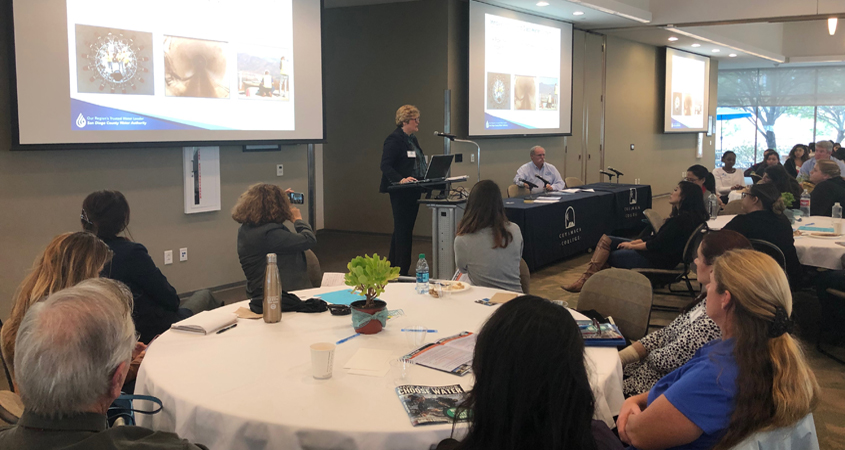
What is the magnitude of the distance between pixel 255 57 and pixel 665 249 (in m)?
3.88

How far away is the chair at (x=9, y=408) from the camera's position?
78.1 inches

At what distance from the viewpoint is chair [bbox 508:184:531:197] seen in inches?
309

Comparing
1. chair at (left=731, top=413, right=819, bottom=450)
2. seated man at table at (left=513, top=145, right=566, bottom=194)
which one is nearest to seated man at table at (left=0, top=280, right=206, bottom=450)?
chair at (left=731, top=413, right=819, bottom=450)

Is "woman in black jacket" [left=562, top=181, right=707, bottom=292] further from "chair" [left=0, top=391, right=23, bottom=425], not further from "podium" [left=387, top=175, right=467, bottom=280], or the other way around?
"chair" [left=0, top=391, right=23, bottom=425]

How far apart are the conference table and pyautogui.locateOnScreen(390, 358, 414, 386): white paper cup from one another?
397 centimetres

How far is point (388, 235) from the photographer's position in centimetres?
894

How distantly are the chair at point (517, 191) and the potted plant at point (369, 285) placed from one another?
5.40 metres

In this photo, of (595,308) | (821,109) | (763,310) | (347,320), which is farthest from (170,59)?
(821,109)

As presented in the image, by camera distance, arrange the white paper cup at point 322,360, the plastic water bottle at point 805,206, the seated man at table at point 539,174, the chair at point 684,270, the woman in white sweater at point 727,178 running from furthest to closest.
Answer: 1. the woman in white sweater at point 727,178
2. the seated man at table at point 539,174
3. the plastic water bottle at point 805,206
4. the chair at point 684,270
5. the white paper cup at point 322,360

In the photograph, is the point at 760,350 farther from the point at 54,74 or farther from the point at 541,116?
the point at 541,116

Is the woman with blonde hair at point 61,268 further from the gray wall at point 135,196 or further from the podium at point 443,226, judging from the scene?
the podium at point 443,226

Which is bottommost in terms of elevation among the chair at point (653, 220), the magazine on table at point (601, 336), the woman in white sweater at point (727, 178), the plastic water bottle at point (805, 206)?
the magazine on table at point (601, 336)

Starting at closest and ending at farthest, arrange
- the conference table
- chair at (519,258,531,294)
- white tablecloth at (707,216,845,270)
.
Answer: chair at (519,258,531,294), white tablecloth at (707,216,845,270), the conference table

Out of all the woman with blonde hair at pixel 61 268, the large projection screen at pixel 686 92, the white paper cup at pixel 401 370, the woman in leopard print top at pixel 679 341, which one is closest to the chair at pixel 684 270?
the woman in leopard print top at pixel 679 341
